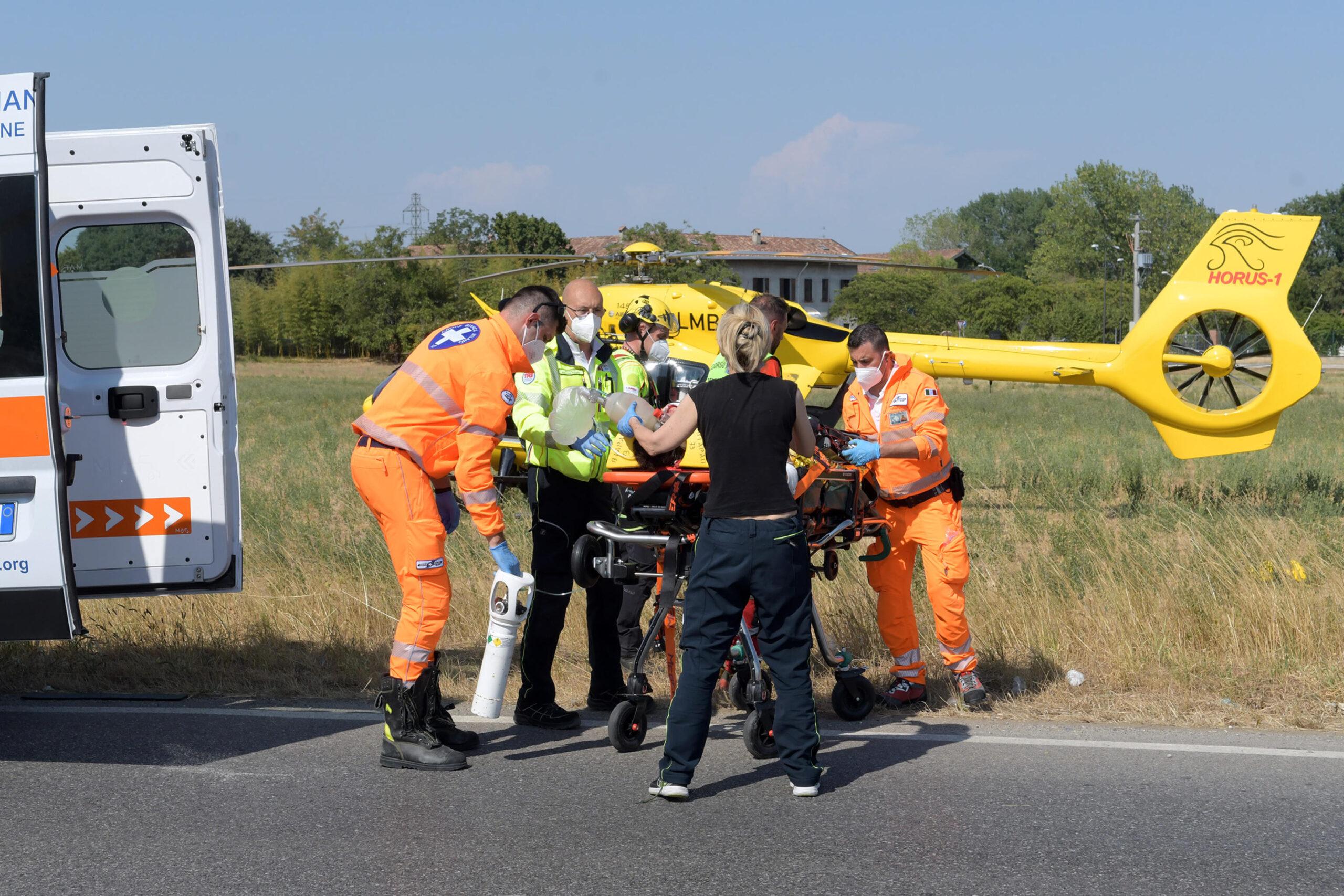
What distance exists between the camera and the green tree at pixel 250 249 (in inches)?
2576

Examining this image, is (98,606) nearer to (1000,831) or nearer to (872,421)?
(872,421)

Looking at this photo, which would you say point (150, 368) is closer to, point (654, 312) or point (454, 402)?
point (454, 402)

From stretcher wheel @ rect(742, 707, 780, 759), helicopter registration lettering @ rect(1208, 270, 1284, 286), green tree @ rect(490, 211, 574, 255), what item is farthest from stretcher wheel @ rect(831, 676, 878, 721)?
green tree @ rect(490, 211, 574, 255)

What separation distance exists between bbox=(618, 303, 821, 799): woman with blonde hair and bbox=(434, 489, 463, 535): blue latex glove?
138 centimetres

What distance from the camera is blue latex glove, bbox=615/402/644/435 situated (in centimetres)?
538

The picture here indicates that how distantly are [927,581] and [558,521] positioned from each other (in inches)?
75.9

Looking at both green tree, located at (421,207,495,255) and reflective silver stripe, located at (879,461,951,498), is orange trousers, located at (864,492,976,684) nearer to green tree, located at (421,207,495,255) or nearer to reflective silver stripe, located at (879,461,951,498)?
reflective silver stripe, located at (879,461,951,498)

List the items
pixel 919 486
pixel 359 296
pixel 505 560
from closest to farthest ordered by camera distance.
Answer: pixel 505 560 < pixel 919 486 < pixel 359 296

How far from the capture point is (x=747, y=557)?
4.74 m

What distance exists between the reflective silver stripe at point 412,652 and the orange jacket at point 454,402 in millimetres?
580

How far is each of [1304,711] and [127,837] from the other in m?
5.15

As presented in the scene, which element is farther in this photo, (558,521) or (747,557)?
(558,521)

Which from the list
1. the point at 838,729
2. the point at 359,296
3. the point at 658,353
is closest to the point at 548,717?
the point at 838,729

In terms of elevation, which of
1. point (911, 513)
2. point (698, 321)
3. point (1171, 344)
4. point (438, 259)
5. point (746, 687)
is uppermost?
point (438, 259)
